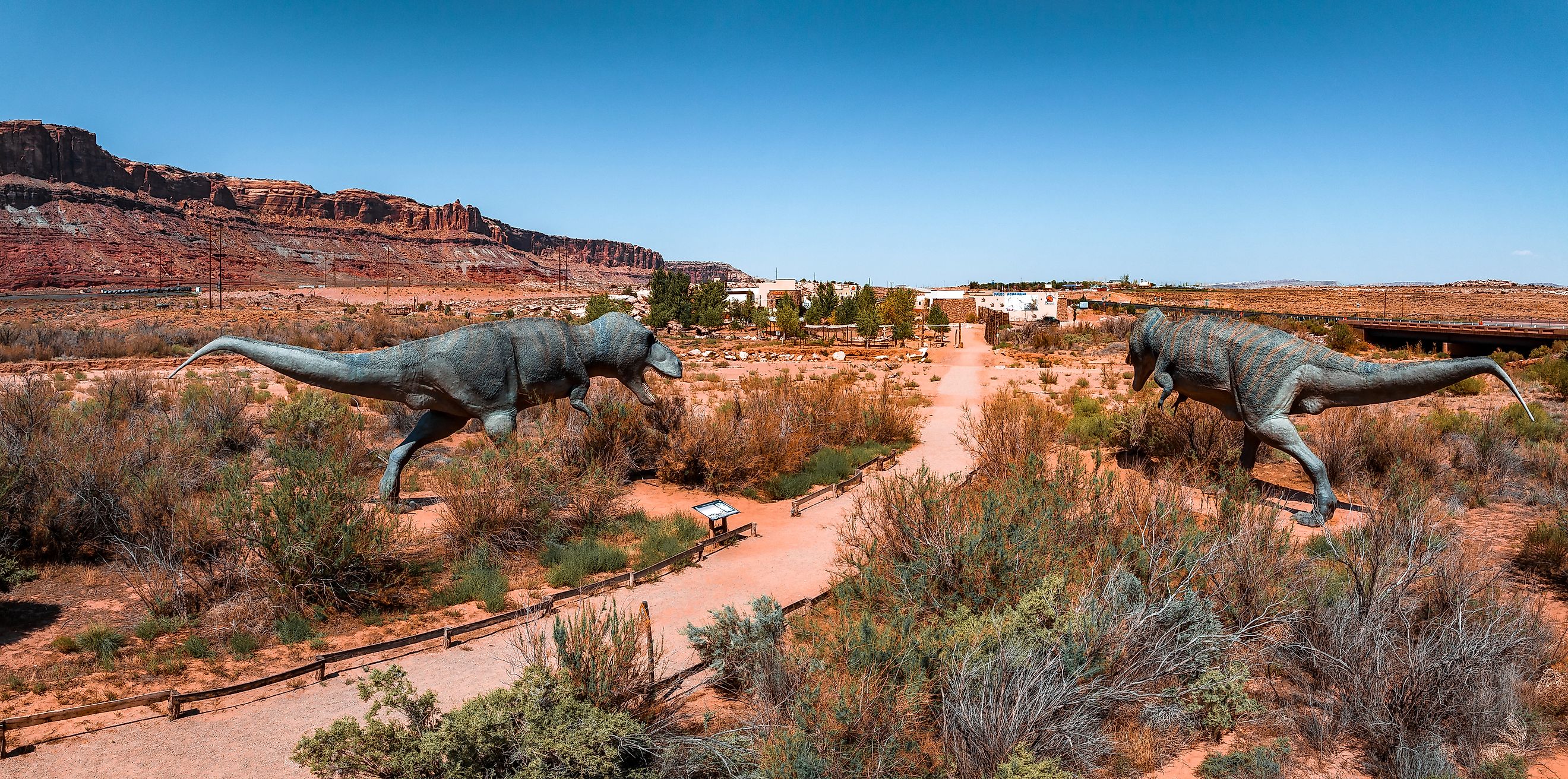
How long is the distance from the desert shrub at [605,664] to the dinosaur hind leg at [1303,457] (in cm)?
669

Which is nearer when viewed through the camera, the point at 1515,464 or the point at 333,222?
the point at 1515,464

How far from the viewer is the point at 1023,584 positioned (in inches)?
190

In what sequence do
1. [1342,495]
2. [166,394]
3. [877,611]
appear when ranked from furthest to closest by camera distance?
[166,394] < [1342,495] < [877,611]

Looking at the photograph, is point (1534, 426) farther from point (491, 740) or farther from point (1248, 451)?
point (491, 740)

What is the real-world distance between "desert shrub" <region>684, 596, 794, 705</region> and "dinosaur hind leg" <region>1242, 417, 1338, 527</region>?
558 cm

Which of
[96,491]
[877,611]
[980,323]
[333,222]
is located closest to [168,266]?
[333,222]

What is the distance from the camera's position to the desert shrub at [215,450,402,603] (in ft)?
17.8

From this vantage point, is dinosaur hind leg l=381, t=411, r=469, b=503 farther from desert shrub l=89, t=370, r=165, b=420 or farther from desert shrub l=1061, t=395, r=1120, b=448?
desert shrub l=1061, t=395, r=1120, b=448

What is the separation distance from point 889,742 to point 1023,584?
184cm

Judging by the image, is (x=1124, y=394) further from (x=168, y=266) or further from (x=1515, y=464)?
(x=168, y=266)

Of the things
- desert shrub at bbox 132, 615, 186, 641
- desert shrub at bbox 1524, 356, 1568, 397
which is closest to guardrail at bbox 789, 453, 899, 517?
desert shrub at bbox 132, 615, 186, 641

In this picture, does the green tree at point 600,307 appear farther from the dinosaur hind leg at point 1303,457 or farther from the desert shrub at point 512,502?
the dinosaur hind leg at point 1303,457

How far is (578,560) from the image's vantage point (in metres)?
6.51

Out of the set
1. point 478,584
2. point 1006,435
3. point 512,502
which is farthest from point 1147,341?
point 478,584
